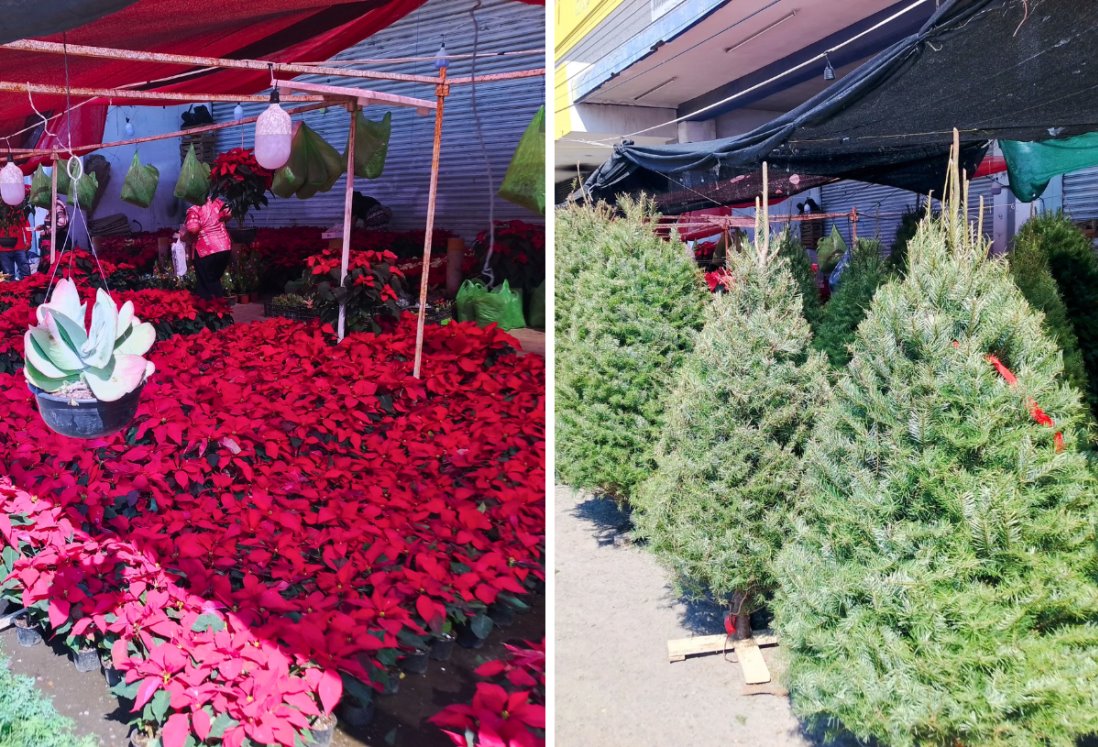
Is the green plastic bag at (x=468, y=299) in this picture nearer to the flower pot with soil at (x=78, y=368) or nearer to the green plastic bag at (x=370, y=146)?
the green plastic bag at (x=370, y=146)

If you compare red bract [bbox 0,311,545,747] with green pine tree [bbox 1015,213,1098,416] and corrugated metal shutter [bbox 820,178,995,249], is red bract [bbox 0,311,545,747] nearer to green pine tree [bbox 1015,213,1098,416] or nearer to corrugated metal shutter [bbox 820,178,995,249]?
green pine tree [bbox 1015,213,1098,416]

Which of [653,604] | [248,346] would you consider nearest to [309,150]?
[248,346]

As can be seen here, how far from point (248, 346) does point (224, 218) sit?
132cm

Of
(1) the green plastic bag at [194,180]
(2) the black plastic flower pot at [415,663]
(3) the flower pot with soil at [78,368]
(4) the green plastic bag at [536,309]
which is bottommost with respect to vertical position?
(2) the black plastic flower pot at [415,663]

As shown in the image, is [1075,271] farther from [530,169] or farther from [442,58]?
[442,58]

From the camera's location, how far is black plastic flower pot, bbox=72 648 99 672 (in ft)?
8.23

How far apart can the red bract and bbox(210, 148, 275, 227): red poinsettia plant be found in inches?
85.5

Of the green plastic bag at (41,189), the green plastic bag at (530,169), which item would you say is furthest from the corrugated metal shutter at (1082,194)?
the green plastic bag at (41,189)

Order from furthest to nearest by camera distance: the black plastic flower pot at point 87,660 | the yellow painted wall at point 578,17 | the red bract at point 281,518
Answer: the yellow painted wall at point 578,17 < the black plastic flower pot at point 87,660 < the red bract at point 281,518

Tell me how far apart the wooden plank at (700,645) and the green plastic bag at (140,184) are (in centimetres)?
565

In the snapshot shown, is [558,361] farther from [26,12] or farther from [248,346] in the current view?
[26,12]

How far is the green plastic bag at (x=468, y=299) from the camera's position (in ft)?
16.6

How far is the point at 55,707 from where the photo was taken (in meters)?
2.36

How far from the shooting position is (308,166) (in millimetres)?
5410
